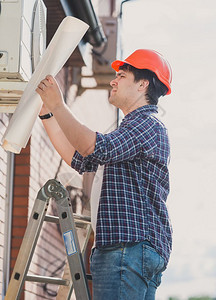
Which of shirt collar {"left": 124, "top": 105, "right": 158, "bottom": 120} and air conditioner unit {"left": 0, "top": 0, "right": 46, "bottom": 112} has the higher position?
air conditioner unit {"left": 0, "top": 0, "right": 46, "bottom": 112}

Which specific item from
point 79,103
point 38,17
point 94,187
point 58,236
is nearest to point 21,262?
point 94,187

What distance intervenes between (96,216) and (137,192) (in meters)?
0.29

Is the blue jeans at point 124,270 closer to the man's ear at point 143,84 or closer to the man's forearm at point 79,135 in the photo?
the man's forearm at point 79,135

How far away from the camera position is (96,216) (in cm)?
338

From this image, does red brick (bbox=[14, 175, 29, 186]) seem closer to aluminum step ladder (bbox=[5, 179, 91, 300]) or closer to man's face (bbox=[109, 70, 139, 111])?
aluminum step ladder (bbox=[5, 179, 91, 300])

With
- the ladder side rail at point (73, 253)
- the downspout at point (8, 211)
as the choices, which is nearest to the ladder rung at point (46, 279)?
the ladder side rail at point (73, 253)

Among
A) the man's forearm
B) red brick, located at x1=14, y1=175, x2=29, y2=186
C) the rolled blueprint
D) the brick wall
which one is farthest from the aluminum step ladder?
red brick, located at x1=14, y1=175, x2=29, y2=186

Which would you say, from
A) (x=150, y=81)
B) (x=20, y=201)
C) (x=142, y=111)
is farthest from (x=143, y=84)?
(x=20, y=201)

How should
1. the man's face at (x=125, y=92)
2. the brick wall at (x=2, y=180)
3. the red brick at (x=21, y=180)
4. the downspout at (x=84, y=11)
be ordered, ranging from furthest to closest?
the downspout at (x=84, y=11) < the red brick at (x=21, y=180) < the brick wall at (x=2, y=180) < the man's face at (x=125, y=92)

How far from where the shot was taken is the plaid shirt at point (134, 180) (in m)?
3.12

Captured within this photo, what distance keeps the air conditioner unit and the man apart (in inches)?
17.9

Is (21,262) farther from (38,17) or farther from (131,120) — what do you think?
(38,17)

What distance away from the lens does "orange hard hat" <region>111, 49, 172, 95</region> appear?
11.7 feet

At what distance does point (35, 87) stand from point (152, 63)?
2.31ft
